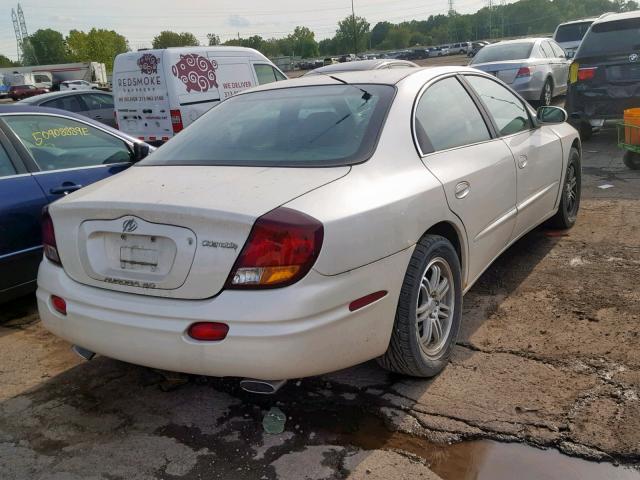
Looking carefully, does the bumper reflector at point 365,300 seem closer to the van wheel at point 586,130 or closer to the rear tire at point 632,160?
the rear tire at point 632,160

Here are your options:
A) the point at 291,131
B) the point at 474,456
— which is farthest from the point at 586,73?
the point at 474,456

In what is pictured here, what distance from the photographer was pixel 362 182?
8.72 ft

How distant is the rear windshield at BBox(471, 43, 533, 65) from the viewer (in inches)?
479

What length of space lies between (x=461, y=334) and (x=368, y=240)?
1357 mm

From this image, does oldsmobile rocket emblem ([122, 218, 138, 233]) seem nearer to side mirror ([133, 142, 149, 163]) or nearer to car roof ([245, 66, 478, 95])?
car roof ([245, 66, 478, 95])

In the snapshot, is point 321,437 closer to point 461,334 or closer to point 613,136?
point 461,334

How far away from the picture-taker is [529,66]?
37.6 ft

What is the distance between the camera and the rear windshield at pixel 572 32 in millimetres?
18973

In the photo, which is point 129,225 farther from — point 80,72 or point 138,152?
point 80,72

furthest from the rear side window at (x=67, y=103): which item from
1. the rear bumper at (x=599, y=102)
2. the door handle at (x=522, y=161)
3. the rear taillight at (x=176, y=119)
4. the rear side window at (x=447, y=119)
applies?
the door handle at (x=522, y=161)

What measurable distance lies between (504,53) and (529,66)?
108cm

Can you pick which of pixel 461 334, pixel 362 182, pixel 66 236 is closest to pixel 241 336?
pixel 362 182

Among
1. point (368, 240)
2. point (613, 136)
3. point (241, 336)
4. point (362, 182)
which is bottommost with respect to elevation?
point (613, 136)

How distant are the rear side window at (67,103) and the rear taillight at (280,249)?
11403 mm
